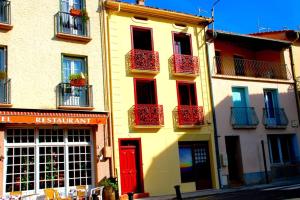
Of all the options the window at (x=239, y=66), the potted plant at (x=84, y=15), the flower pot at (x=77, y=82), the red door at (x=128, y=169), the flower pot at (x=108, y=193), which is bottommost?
the flower pot at (x=108, y=193)

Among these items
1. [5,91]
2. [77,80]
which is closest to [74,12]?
[77,80]

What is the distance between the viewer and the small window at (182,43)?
20922mm

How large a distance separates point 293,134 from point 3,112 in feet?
54.2

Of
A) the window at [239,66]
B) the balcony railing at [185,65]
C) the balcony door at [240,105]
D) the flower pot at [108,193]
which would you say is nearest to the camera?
the flower pot at [108,193]

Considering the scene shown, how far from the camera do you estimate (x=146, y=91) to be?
762 inches

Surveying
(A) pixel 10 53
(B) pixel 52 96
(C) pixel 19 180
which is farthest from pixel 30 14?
(C) pixel 19 180

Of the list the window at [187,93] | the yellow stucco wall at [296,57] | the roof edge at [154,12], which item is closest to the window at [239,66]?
the roof edge at [154,12]

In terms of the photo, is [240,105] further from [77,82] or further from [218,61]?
[77,82]

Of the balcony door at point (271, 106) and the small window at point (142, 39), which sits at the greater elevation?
the small window at point (142, 39)

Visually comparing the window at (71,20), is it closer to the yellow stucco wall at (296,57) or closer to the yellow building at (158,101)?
the yellow building at (158,101)

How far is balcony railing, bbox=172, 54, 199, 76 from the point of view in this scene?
19.9 m

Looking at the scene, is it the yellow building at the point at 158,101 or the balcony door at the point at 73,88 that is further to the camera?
the yellow building at the point at 158,101

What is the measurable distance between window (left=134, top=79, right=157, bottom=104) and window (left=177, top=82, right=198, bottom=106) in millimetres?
1609

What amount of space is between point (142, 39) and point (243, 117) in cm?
695
